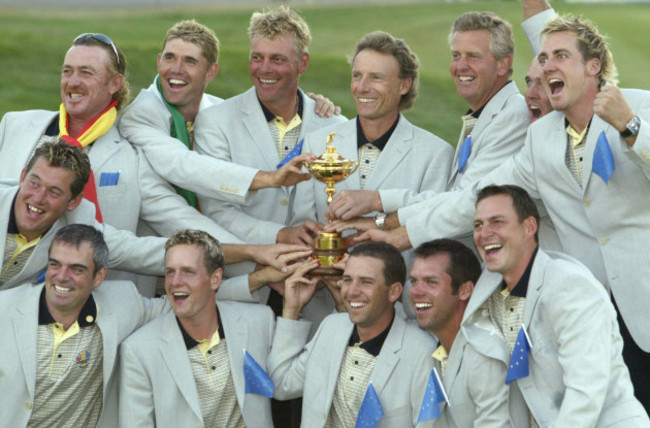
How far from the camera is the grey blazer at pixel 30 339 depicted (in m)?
5.39

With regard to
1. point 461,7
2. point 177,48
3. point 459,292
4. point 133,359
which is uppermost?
point 461,7

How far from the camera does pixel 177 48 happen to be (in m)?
6.64

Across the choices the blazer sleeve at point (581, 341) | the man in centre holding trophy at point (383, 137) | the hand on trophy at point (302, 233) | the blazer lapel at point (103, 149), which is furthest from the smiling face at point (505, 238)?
the blazer lapel at point (103, 149)

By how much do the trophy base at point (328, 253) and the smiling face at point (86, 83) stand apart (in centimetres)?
166

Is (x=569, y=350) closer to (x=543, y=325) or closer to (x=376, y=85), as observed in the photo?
(x=543, y=325)

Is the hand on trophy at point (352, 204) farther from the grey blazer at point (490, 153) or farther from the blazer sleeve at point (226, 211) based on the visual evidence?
the blazer sleeve at point (226, 211)

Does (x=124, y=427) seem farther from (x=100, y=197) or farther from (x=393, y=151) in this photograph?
(x=393, y=151)

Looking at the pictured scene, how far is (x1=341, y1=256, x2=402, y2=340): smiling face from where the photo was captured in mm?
5465

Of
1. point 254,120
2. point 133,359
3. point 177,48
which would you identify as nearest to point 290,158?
point 254,120

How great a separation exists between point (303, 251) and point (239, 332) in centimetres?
59

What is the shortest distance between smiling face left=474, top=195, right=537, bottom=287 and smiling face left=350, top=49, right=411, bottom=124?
3.68 ft

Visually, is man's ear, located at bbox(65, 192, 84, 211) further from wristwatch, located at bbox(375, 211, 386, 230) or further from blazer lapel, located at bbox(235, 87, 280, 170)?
wristwatch, located at bbox(375, 211, 386, 230)

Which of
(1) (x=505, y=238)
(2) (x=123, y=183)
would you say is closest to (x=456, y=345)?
(1) (x=505, y=238)

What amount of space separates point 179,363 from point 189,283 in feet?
1.39
